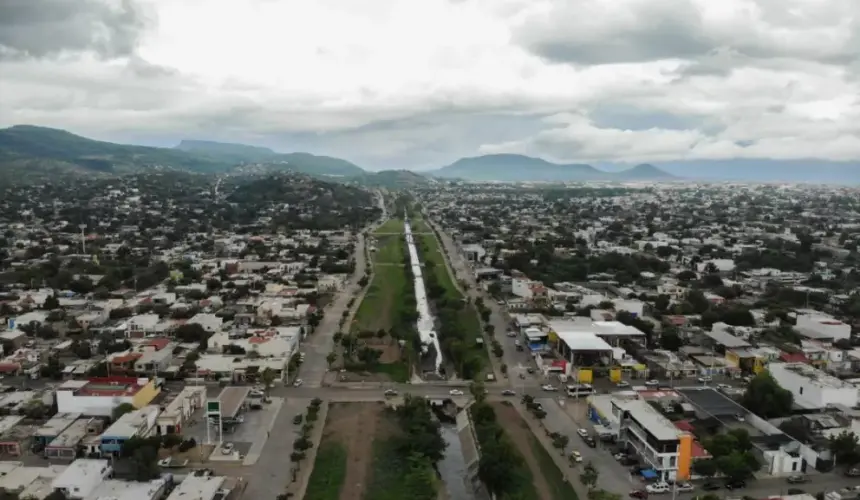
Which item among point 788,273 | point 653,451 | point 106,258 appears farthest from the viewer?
point 106,258

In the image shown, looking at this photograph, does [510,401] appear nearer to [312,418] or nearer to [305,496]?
[312,418]

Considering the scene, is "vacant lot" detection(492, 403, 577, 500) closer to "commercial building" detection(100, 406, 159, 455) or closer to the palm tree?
the palm tree

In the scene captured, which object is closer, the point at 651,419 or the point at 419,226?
the point at 651,419

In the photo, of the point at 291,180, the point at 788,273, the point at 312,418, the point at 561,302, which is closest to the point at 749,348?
the point at 561,302

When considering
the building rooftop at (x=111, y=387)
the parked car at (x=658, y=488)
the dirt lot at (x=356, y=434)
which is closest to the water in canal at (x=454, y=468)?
the dirt lot at (x=356, y=434)

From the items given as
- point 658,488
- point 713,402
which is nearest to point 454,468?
point 658,488

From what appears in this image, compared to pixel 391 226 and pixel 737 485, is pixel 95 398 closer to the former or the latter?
pixel 737 485
